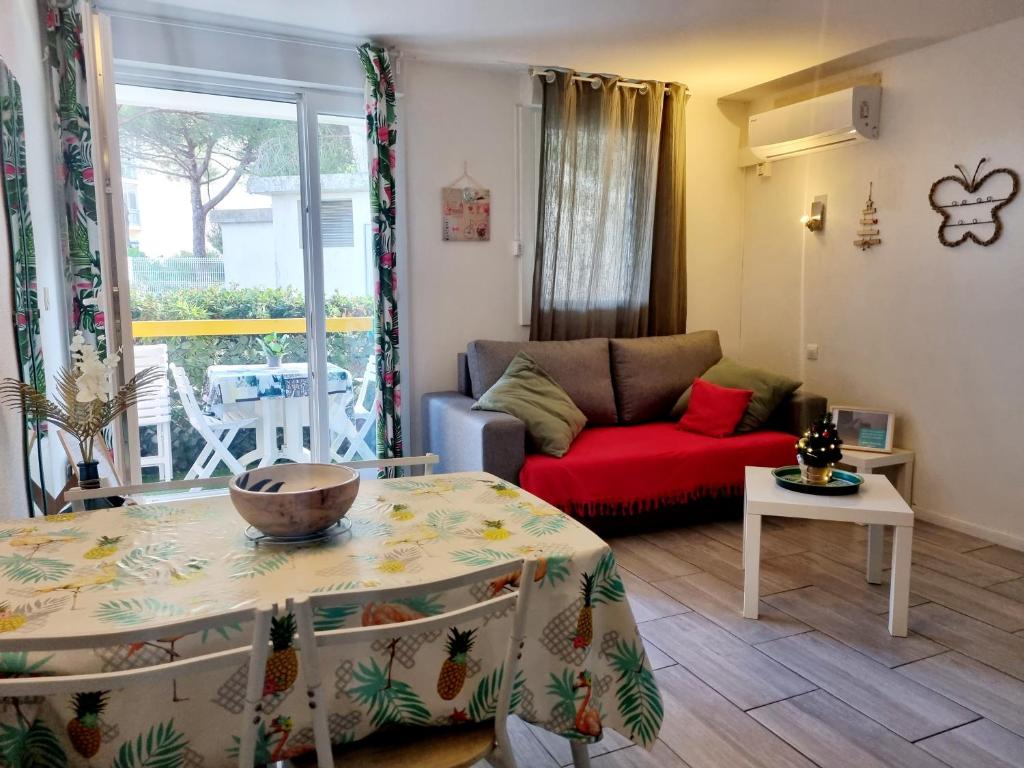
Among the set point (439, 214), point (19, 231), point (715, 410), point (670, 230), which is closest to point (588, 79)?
point (670, 230)

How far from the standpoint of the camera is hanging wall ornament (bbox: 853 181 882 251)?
13.6 ft

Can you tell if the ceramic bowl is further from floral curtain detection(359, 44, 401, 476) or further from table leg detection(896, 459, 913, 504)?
table leg detection(896, 459, 913, 504)

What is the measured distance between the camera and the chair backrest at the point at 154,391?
3719 millimetres

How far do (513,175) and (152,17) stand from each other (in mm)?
1989

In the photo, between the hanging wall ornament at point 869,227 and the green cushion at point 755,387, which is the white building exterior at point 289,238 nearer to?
the green cushion at point 755,387

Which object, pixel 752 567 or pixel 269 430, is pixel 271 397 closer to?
pixel 269 430

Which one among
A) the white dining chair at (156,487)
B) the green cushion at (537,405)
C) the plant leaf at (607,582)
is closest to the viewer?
the plant leaf at (607,582)

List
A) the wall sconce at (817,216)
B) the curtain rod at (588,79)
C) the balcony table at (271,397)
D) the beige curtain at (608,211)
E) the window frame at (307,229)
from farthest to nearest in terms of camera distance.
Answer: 1. the wall sconce at (817,216)
2. the beige curtain at (608,211)
3. the curtain rod at (588,79)
4. the balcony table at (271,397)
5. the window frame at (307,229)

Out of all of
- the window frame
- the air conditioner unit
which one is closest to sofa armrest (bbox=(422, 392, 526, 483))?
the window frame

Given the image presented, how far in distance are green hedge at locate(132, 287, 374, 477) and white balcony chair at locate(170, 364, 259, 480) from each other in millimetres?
29

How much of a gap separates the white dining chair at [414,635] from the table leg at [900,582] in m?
1.86

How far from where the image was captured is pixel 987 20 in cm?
341

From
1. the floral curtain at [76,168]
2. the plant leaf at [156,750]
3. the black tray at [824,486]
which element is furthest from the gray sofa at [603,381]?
the plant leaf at [156,750]

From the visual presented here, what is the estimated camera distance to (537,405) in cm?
370
